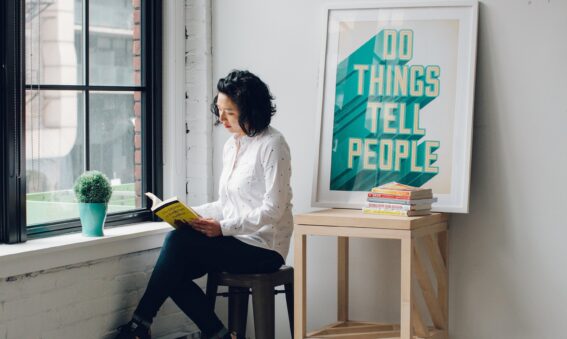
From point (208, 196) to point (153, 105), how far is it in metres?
0.58

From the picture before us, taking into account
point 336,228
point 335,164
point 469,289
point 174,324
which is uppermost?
point 335,164

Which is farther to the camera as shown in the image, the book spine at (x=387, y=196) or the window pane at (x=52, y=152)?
the window pane at (x=52, y=152)

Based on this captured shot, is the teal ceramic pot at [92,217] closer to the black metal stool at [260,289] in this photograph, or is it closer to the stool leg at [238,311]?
the black metal stool at [260,289]

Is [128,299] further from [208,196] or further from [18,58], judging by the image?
[18,58]

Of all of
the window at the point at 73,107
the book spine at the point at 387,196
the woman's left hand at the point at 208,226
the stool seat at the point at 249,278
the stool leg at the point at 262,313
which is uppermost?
the window at the point at 73,107

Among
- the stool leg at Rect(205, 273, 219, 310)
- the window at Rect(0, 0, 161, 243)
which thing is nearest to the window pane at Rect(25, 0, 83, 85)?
the window at Rect(0, 0, 161, 243)

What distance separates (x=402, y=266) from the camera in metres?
3.61

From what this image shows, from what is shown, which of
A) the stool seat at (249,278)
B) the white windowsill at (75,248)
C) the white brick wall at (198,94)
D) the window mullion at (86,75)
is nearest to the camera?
the white windowsill at (75,248)

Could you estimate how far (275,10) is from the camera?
4.46m

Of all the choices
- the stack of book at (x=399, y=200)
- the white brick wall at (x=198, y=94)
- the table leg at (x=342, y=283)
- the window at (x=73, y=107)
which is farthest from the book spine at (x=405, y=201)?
the window at (x=73, y=107)

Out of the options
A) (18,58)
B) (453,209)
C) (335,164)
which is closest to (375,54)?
(335,164)

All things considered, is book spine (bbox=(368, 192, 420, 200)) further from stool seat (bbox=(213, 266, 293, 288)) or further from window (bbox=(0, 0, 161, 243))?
window (bbox=(0, 0, 161, 243))

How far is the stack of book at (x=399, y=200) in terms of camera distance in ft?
12.2

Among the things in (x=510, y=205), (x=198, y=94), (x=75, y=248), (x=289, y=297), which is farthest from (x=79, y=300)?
(x=510, y=205)
